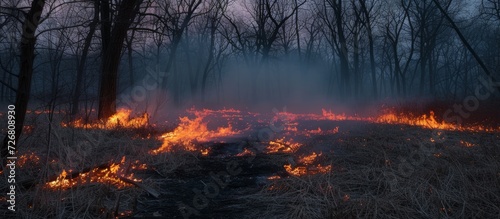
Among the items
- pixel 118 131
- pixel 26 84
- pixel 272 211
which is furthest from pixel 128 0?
pixel 272 211

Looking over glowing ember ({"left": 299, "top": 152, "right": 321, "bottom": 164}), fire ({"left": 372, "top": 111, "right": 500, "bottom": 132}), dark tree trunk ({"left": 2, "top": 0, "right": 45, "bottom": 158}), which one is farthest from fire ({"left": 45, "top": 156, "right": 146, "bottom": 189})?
fire ({"left": 372, "top": 111, "right": 500, "bottom": 132})

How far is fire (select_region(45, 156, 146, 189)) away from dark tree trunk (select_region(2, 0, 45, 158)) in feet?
3.98

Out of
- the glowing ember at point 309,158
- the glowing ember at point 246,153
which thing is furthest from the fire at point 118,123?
the glowing ember at point 309,158

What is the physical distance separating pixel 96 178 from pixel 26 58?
75.4 inches

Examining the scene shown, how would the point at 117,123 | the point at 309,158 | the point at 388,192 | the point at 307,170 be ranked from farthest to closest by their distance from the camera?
the point at 117,123
the point at 309,158
the point at 307,170
the point at 388,192

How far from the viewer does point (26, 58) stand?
489cm

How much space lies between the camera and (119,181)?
4.72 meters

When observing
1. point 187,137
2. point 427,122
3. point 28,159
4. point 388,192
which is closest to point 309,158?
point 388,192

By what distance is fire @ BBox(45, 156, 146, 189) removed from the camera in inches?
166

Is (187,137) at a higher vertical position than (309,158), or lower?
higher

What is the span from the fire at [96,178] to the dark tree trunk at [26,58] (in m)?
1.21

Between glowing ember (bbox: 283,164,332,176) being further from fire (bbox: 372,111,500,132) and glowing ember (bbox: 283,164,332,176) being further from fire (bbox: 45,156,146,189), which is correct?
fire (bbox: 372,111,500,132)

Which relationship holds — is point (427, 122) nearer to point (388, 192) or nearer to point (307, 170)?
point (307, 170)

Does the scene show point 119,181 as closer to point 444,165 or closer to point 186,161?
point 186,161
